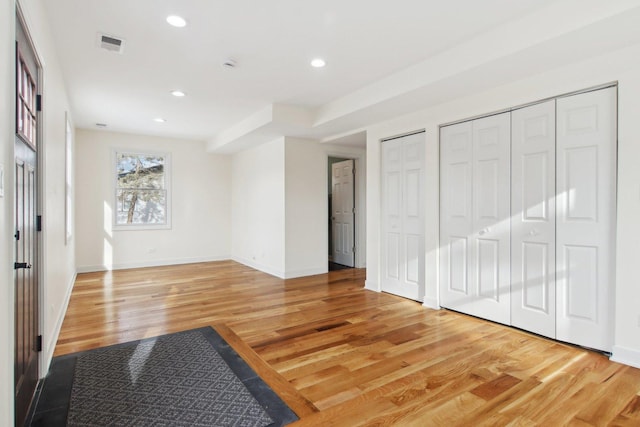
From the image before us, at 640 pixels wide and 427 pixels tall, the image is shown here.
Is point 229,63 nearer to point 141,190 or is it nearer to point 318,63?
point 318,63

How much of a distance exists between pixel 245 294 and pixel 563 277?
3.62m

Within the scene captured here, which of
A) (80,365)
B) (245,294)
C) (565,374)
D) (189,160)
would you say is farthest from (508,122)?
(189,160)

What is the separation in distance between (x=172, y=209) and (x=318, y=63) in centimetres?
506

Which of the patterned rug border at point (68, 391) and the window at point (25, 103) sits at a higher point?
the window at point (25, 103)

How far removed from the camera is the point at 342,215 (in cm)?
704

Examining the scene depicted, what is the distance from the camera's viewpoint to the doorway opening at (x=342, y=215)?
6777mm

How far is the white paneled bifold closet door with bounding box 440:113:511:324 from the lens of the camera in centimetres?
340

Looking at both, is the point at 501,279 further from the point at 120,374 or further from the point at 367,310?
the point at 120,374

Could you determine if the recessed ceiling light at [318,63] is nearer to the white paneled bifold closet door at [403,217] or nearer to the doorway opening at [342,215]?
the white paneled bifold closet door at [403,217]

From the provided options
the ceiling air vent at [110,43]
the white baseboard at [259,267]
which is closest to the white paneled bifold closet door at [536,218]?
the white baseboard at [259,267]

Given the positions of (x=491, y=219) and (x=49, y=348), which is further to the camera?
(x=491, y=219)

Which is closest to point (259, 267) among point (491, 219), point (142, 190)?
point (142, 190)

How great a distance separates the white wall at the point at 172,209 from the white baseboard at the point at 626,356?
→ 6.81 m

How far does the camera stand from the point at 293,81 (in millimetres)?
3912
